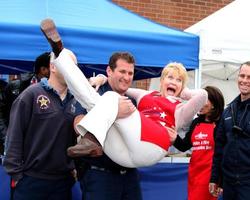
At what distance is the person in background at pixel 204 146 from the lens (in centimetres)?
468

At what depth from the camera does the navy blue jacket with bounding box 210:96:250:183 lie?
4109mm

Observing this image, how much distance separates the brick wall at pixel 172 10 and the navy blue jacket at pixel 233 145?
4016mm

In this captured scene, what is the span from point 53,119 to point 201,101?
3.67 feet

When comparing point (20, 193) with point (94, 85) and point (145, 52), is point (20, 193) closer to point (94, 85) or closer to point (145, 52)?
point (94, 85)

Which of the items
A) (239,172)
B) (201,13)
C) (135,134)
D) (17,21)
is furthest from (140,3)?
(135,134)

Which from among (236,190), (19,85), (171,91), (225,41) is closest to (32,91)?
(171,91)

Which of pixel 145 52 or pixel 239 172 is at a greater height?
pixel 145 52

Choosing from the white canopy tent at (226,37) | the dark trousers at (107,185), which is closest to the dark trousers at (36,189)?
the dark trousers at (107,185)

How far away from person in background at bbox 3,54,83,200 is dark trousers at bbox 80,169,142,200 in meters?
0.24

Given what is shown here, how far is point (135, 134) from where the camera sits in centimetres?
324

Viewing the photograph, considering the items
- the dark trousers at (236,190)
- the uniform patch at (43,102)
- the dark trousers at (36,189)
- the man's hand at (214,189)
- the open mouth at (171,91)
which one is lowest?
the man's hand at (214,189)

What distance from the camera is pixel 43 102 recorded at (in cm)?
353

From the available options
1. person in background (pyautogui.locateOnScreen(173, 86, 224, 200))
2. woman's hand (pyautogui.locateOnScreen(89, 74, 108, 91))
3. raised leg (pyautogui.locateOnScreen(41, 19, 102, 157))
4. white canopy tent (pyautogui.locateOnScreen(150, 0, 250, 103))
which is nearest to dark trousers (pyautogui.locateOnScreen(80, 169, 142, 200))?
raised leg (pyautogui.locateOnScreen(41, 19, 102, 157))

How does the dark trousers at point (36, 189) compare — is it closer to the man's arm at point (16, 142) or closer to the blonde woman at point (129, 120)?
the man's arm at point (16, 142)
